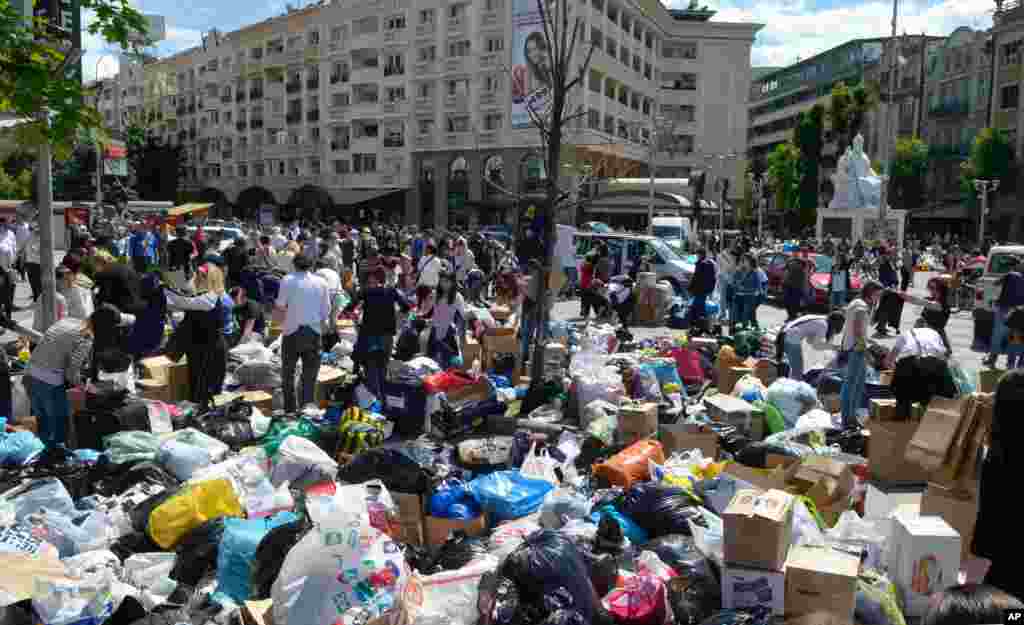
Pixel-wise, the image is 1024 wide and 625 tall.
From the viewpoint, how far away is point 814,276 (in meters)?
19.1

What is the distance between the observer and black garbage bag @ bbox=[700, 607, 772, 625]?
367 centimetres

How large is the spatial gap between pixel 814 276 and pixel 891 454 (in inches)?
510

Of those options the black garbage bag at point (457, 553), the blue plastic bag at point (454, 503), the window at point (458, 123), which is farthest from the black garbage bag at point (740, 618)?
the window at point (458, 123)

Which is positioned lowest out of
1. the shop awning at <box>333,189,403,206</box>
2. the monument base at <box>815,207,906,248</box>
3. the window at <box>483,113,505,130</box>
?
the monument base at <box>815,207,906,248</box>

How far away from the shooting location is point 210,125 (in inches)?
2891

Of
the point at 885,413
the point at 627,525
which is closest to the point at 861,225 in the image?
the point at 885,413

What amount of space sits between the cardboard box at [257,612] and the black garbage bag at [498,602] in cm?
100

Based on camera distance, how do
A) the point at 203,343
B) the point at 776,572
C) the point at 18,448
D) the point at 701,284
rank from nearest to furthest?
the point at 776,572 → the point at 18,448 → the point at 203,343 → the point at 701,284

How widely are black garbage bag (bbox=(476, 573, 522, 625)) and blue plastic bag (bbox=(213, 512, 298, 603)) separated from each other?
1294 mm

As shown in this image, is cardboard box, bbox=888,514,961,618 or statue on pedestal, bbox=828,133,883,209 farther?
statue on pedestal, bbox=828,133,883,209

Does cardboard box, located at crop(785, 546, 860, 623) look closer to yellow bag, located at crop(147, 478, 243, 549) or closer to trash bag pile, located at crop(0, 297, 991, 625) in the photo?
trash bag pile, located at crop(0, 297, 991, 625)

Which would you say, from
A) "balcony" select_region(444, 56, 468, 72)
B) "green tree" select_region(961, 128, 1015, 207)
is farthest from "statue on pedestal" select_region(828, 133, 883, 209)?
"balcony" select_region(444, 56, 468, 72)

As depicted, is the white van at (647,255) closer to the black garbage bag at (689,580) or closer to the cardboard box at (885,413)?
the cardboard box at (885,413)

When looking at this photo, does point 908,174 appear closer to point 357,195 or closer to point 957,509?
point 357,195
